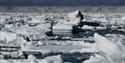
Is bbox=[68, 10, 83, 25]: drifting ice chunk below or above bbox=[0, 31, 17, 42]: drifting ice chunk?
below

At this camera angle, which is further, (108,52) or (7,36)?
(7,36)

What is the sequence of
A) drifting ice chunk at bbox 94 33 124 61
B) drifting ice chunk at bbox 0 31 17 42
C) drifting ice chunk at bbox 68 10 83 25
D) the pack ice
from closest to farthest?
the pack ice, drifting ice chunk at bbox 94 33 124 61, drifting ice chunk at bbox 0 31 17 42, drifting ice chunk at bbox 68 10 83 25

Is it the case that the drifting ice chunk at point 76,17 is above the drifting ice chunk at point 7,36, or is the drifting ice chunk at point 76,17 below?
below

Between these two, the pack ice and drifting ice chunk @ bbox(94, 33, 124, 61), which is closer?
the pack ice

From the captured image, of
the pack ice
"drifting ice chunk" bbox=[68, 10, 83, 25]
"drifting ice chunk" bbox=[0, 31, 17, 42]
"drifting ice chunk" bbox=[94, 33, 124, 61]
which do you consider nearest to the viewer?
the pack ice

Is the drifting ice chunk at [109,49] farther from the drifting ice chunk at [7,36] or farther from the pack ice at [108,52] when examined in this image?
the drifting ice chunk at [7,36]

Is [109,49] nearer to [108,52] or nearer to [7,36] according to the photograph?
[108,52]

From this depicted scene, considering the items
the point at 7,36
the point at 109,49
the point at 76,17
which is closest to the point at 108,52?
the point at 109,49

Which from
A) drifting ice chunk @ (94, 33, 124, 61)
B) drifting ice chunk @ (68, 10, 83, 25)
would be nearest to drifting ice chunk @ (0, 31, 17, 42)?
drifting ice chunk @ (94, 33, 124, 61)

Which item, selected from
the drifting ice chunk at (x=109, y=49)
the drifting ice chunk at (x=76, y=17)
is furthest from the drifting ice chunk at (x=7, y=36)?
the drifting ice chunk at (x=76, y=17)

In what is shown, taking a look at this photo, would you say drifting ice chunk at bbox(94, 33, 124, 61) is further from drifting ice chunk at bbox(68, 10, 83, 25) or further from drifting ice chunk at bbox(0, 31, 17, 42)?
drifting ice chunk at bbox(68, 10, 83, 25)

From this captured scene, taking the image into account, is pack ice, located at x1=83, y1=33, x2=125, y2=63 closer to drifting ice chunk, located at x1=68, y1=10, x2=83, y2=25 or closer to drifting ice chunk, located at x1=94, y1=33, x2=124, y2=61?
drifting ice chunk, located at x1=94, y1=33, x2=124, y2=61

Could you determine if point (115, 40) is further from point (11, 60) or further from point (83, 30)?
point (83, 30)

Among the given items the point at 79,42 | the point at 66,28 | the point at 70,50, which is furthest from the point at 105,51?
the point at 66,28
